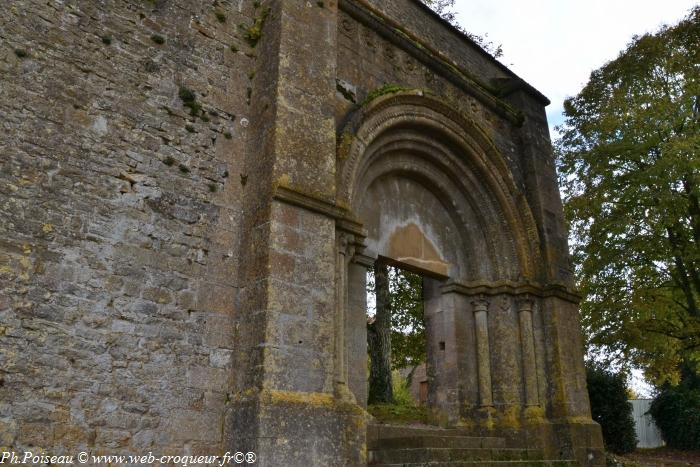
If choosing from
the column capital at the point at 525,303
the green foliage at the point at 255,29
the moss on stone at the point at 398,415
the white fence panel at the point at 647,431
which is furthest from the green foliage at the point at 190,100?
the white fence panel at the point at 647,431

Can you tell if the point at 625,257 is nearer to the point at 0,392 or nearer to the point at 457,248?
the point at 457,248

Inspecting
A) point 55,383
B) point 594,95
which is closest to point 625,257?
point 594,95

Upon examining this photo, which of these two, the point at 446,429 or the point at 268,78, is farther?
the point at 446,429

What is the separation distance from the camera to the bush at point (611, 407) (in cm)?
1291

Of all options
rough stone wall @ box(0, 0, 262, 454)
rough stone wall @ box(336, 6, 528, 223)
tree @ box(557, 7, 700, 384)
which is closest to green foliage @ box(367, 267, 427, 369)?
tree @ box(557, 7, 700, 384)

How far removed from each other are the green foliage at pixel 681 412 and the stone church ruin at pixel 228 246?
414 inches

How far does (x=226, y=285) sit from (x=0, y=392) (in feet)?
6.94

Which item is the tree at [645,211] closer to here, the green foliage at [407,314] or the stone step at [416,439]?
the green foliage at [407,314]

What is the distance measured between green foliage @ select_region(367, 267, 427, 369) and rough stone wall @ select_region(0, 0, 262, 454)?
10.2 m

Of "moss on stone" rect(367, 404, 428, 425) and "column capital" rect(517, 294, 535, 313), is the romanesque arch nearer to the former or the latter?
"column capital" rect(517, 294, 535, 313)

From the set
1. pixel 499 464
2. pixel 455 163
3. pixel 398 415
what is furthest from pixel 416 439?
pixel 455 163

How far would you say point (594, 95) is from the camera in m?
14.3

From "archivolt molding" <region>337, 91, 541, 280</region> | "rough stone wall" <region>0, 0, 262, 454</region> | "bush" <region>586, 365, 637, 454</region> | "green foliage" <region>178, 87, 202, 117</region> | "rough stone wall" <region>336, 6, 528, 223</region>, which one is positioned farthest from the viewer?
"bush" <region>586, 365, 637, 454</region>

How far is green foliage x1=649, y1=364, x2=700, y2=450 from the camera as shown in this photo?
1680cm
